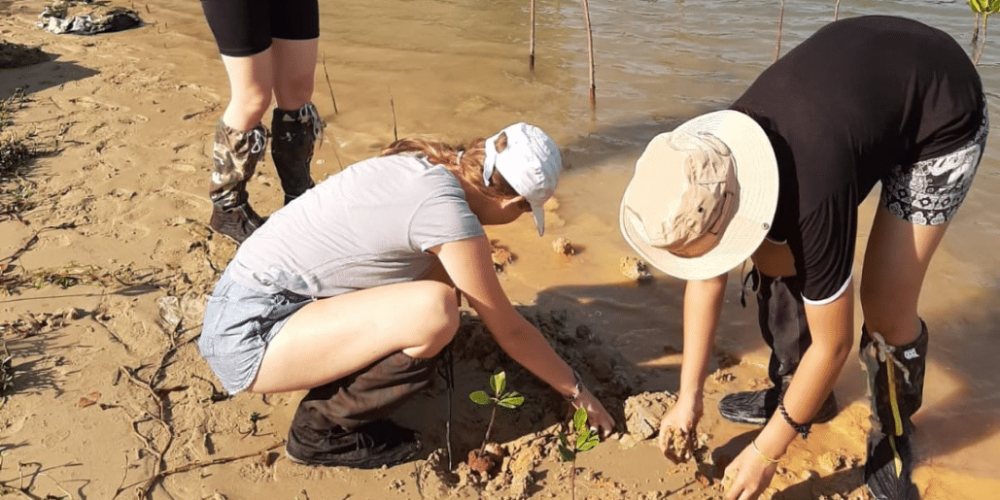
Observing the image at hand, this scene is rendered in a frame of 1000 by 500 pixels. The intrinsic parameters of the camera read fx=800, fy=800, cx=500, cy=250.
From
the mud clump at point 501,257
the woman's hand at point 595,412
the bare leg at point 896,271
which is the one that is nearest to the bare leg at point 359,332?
the woman's hand at point 595,412

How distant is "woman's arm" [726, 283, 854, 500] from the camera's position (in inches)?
77.3

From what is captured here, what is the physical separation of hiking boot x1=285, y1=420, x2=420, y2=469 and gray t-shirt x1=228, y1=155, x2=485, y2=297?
45 cm

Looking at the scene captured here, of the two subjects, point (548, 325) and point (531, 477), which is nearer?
point (531, 477)

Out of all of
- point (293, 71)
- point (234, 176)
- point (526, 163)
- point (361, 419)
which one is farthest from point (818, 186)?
point (234, 176)

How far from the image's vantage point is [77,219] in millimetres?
3771

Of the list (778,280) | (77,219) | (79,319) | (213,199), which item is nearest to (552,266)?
(778,280)

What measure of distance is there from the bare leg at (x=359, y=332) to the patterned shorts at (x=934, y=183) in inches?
49.6

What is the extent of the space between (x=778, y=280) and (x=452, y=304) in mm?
1054

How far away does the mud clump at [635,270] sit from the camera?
3611 mm

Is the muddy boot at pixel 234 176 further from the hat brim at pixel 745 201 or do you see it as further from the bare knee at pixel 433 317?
the hat brim at pixel 745 201

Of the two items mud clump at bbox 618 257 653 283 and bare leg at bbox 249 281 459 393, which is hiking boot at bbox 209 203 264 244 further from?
mud clump at bbox 618 257 653 283

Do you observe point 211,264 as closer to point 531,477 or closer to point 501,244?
point 501,244

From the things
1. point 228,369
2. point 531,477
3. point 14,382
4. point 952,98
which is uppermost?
point 952,98

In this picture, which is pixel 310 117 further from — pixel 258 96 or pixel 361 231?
pixel 361 231
